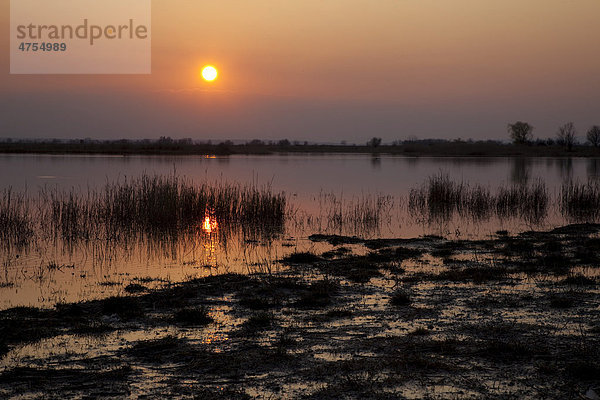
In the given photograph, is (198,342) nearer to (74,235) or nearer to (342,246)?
(342,246)

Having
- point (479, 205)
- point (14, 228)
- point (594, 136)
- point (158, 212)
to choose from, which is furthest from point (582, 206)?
point (594, 136)

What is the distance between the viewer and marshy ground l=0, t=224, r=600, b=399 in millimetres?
4789

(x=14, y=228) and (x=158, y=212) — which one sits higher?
(x=158, y=212)

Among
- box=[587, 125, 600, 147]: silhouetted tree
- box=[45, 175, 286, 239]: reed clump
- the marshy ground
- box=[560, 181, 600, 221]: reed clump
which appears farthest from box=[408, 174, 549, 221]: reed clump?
box=[587, 125, 600, 147]: silhouetted tree

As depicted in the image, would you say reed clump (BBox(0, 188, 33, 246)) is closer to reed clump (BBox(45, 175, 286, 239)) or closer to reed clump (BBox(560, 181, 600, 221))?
reed clump (BBox(45, 175, 286, 239))

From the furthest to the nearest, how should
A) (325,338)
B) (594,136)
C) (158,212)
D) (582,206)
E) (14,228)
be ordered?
(594,136) < (582,206) < (158,212) < (14,228) < (325,338)

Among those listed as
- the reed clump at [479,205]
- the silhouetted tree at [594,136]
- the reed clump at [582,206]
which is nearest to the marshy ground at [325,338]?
the reed clump at [479,205]

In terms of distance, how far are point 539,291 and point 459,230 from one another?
791cm

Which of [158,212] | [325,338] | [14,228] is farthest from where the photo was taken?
[158,212]

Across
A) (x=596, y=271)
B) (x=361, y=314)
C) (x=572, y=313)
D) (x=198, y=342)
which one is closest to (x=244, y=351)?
(x=198, y=342)

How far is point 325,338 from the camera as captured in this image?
6098 millimetres

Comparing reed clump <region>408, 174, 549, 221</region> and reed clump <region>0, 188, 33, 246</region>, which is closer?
reed clump <region>0, 188, 33, 246</region>

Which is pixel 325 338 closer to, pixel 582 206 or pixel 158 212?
pixel 158 212

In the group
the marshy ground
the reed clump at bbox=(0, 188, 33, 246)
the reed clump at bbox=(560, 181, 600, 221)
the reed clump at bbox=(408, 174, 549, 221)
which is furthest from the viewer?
the reed clump at bbox=(408, 174, 549, 221)
